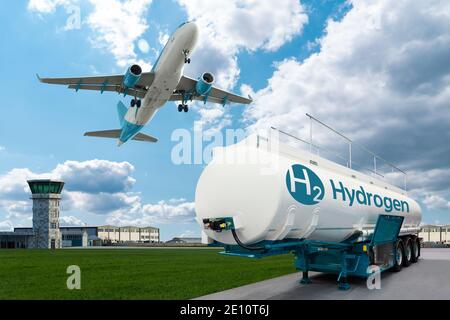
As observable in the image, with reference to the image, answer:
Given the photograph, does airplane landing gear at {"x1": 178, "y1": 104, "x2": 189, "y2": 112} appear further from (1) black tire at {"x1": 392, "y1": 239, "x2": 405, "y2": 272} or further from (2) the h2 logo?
(2) the h2 logo

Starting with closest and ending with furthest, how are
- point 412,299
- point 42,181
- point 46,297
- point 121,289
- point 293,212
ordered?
1. point 293,212
2. point 412,299
3. point 46,297
4. point 121,289
5. point 42,181

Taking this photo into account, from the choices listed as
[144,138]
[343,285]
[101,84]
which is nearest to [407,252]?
[343,285]

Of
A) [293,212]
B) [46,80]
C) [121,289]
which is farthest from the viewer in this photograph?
[46,80]

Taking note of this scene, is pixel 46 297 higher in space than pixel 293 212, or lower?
lower

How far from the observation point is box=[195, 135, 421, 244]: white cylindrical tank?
790cm

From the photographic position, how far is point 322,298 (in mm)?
9195

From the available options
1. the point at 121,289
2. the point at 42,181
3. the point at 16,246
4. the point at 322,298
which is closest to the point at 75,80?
the point at 121,289

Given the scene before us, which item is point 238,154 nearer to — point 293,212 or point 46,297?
point 293,212

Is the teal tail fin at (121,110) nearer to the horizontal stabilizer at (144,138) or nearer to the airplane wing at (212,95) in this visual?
the horizontal stabilizer at (144,138)

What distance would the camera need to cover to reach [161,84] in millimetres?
24578

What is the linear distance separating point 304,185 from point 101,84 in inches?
985

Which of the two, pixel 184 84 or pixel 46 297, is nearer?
pixel 46 297

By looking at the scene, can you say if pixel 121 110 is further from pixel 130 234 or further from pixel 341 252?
pixel 130 234

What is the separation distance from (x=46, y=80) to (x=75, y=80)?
2.00 metres
